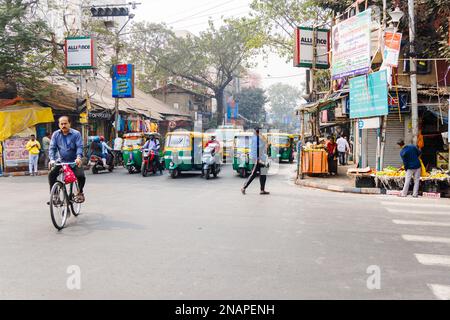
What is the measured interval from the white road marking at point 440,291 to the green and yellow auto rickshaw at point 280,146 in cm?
2256

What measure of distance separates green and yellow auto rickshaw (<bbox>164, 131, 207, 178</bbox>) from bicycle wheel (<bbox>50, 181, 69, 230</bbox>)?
9.25 metres

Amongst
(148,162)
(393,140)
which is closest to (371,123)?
(393,140)

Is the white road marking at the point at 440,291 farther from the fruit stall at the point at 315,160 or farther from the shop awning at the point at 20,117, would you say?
the shop awning at the point at 20,117

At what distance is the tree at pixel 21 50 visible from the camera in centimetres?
1956

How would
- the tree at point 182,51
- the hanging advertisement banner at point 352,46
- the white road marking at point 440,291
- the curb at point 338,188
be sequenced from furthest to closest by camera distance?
1. the tree at point 182,51
2. the hanging advertisement banner at point 352,46
3. the curb at point 338,188
4. the white road marking at point 440,291

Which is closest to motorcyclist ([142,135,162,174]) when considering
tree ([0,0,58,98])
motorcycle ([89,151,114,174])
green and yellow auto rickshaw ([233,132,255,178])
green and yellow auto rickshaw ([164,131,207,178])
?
green and yellow auto rickshaw ([164,131,207,178])

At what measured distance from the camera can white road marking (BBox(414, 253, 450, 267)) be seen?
17.6 ft

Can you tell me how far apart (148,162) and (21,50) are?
29.5 feet

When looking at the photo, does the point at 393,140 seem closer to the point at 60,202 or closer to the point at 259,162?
the point at 259,162

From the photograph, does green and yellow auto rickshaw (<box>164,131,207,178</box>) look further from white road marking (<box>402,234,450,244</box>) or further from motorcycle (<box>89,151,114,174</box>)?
white road marking (<box>402,234,450,244</box>)

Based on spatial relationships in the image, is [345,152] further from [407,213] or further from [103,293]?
[103,293]

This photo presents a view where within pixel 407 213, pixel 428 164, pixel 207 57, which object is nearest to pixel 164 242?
pixel 407 213

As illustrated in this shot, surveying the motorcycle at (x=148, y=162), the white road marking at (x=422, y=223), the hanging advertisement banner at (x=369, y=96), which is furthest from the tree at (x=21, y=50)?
the white road marking at (x=422, y=223)
